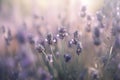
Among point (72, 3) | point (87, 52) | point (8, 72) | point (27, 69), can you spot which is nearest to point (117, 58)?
point (87, 52)

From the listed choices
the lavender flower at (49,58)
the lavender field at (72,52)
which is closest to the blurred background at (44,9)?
the lavender field at (72,52)

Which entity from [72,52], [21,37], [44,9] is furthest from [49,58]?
[44,9]

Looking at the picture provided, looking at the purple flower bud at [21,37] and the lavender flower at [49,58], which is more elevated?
the purple flower bud at [21,37]

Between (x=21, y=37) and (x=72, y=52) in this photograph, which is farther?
(x=21, y=37)

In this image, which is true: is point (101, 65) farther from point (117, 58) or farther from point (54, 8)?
point (54, 8)

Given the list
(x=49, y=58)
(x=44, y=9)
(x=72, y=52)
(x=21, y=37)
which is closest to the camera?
(x=49, y=58)

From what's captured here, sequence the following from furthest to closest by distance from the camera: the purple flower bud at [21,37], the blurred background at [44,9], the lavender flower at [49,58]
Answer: the blurred background at [44,9]
the purple flower bud at [21,37]
the lavender flower at [49,58]

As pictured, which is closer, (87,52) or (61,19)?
(87,52)

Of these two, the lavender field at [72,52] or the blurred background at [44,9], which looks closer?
the lavender field at [72,52]

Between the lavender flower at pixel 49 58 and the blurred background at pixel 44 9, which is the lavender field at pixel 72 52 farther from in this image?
the blurred background at pixel 44 9

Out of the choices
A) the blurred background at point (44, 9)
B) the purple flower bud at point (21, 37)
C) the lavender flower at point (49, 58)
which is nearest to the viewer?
the lavender flower at point (49, 58)

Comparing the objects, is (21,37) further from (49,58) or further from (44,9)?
(44,9)
